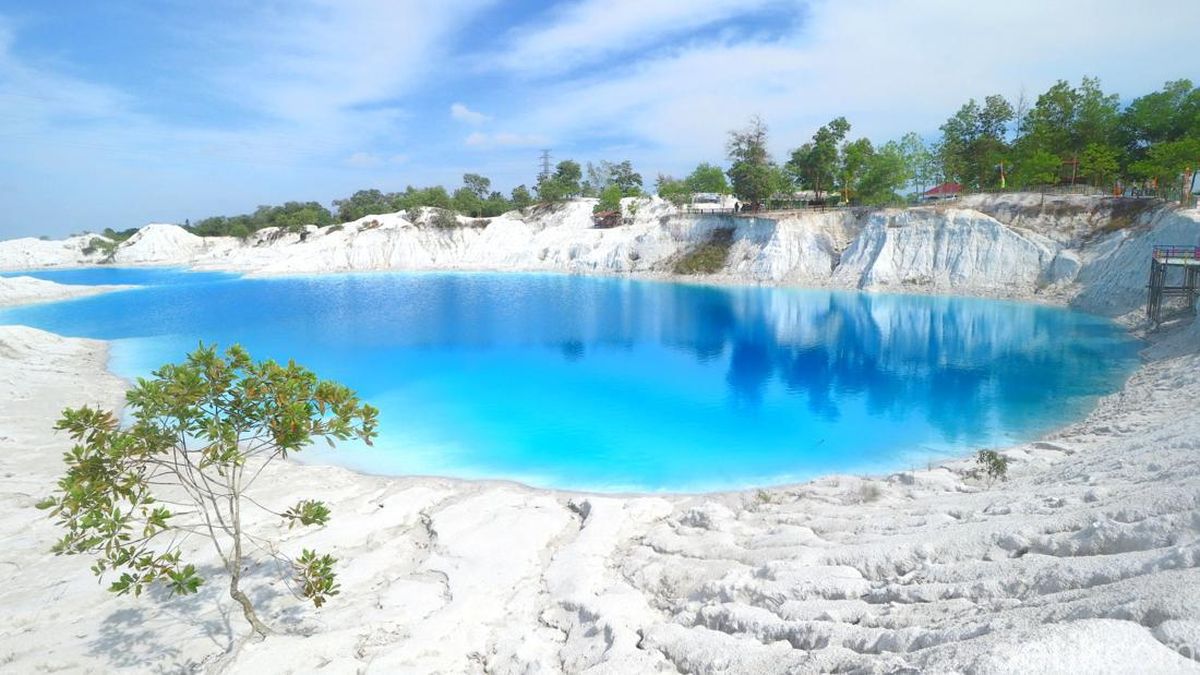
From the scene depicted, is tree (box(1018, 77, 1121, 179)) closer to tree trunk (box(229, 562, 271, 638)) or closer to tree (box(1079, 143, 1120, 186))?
tree (box(1079, 143, 1120, 186))

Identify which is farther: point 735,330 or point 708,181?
point 708,181

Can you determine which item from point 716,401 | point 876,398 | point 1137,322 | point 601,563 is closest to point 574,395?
point 716,401

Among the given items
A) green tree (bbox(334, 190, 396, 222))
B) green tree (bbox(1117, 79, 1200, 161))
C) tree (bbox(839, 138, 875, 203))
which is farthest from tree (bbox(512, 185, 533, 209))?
green tree (bbox(1117, 79, 1200, 161))

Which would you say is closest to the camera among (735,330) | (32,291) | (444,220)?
(735,330)

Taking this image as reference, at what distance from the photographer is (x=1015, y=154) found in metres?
55.9

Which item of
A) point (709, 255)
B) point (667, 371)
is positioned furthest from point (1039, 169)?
point (667, 371)

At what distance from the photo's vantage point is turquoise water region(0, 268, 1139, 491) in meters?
17.8

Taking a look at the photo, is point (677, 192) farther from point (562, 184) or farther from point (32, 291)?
point (32, 291)

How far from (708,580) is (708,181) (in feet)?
258

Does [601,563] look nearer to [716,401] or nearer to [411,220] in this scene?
[716,401]

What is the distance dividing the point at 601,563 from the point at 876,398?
53.6 ft

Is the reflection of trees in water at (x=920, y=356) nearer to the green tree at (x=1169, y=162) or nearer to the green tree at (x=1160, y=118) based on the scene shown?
the green tree at (x=1169, y=162)

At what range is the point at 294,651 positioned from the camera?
310 inches

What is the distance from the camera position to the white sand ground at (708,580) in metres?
5.35
